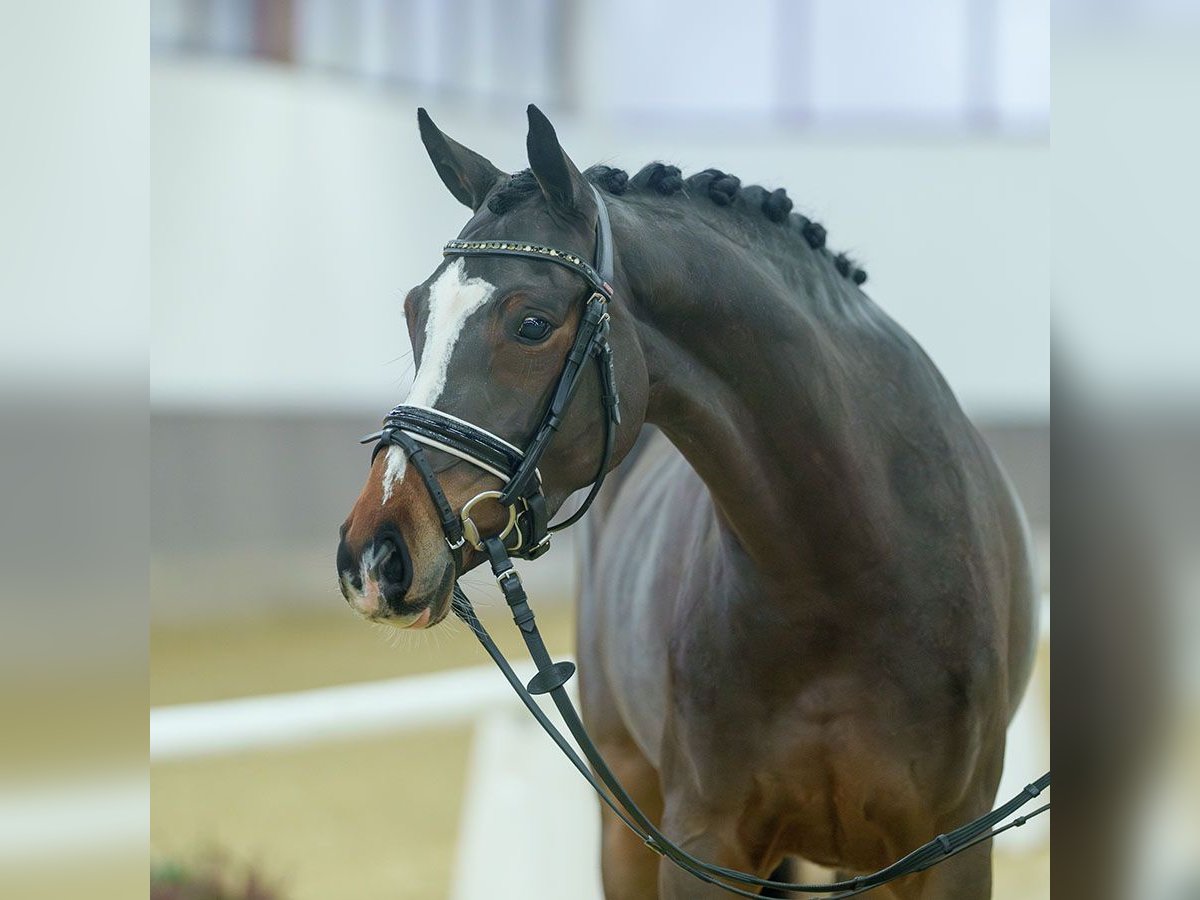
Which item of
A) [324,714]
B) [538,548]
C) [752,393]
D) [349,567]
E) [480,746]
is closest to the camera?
[349,567]

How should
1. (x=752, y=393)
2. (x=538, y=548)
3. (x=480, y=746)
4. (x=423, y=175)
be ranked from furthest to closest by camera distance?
(x=423, y=175) → (x=480, y=746) → (x=752, y=393) → (x=538, y=548)

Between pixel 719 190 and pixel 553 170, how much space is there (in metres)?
0.25

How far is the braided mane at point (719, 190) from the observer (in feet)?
3.71

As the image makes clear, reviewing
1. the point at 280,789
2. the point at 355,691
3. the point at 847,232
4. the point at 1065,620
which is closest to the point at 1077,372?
the point at 1065,620

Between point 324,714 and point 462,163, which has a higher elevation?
point 462,163

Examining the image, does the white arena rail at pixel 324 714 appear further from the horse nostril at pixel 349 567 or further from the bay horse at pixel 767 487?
the horse nostril at pixel 349 567

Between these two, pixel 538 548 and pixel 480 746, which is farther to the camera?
pixel 480 746

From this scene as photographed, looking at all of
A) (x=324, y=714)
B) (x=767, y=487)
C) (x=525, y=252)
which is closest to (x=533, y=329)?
(x=525, y=252)

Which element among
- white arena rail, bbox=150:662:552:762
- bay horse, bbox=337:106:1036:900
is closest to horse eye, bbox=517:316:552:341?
bay horse, bbox=337:106:1036:900

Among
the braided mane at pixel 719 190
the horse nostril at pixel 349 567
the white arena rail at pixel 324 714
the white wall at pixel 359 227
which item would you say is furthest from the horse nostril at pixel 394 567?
the white wall at pixel 359 227

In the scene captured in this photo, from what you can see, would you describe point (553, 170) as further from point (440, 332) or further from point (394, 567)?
point (394, 567)

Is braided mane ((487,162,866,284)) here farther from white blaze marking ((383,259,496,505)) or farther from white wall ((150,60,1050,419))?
white wall ((150,60,1050,419))

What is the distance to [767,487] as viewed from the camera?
1133 mm

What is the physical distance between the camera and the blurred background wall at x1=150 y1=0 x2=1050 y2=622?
246 centimetres
